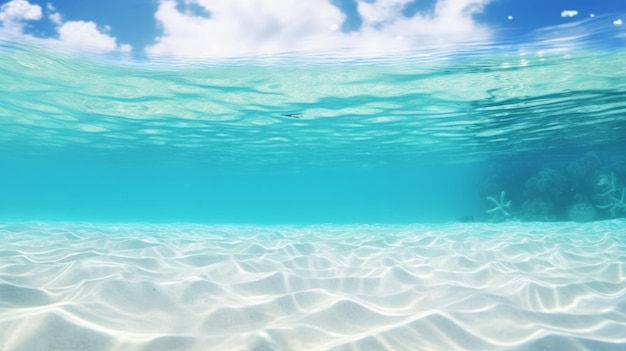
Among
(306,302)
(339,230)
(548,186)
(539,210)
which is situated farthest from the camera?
(548,186)

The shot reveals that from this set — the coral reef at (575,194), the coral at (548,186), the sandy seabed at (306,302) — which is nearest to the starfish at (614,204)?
the coral reef at (575,194)

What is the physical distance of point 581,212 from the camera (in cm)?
2094

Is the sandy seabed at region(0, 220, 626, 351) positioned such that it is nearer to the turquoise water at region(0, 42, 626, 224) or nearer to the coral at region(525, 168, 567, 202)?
the turquoise water at region(0, 42, 626, 224)

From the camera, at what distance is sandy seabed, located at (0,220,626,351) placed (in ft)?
9.89

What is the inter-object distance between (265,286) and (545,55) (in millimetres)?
12662

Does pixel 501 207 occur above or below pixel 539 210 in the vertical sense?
above

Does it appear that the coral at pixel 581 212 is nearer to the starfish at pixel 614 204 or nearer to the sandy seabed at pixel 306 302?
the starfish at pixel 614 204

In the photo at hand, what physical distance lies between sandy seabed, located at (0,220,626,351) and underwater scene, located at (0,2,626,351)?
30 millimetres

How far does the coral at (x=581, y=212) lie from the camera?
67.8 ft

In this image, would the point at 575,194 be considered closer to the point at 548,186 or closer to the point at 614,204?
the point at 548,186

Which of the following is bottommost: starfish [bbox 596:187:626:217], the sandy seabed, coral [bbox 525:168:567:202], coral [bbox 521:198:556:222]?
coral [bbox 521:198:556:222]

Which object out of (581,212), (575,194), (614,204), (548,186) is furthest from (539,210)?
(614,204)

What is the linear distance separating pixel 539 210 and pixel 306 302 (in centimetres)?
2303

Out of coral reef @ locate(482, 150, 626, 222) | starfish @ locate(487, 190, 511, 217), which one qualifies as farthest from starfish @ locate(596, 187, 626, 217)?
starfish @ locate(487, 190, 511, 217)
